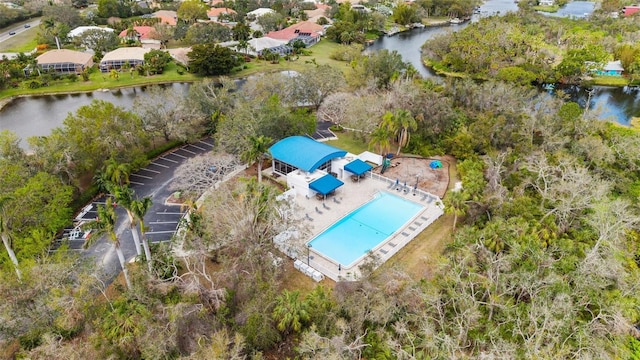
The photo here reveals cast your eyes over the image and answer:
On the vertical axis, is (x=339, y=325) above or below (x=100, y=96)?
above

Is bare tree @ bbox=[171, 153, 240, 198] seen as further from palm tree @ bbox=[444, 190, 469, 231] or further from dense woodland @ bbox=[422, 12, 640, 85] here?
dense woodland @ bbox=[422, 12, 640, 85]

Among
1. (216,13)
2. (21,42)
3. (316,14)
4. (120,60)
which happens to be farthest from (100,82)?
(316,14)

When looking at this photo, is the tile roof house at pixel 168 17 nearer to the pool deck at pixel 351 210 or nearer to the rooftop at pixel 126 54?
the rooftop at pixel 126 54

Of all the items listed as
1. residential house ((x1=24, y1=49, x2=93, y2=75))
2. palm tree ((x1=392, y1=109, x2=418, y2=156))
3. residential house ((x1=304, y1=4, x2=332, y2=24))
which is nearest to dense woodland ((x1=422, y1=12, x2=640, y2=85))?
palm tree ((x1=392, y1=109, x2=418, y2=156))

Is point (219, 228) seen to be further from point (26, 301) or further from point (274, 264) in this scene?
point (26, 301)

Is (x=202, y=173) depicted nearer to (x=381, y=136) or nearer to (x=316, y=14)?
(x=381, y=136)

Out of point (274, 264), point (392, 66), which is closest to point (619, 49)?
point (392, 66)

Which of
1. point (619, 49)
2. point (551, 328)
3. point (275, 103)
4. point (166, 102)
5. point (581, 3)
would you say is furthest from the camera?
point (581, 3)
